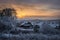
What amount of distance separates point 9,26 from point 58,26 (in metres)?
0.69

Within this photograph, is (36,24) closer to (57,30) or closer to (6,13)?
(57,30)

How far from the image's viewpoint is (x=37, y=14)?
62.9 inches

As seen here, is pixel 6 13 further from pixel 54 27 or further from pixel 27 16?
pixel 54 27

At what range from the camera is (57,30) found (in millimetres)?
1566

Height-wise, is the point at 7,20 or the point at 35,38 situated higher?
the point at 7,20

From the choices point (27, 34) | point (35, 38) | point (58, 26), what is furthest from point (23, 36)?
point (58, 26)

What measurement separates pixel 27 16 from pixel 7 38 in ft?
1.39

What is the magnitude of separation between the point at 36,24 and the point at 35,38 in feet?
0.65

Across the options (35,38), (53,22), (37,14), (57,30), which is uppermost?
(37,14)

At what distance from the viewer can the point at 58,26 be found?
1564 mm

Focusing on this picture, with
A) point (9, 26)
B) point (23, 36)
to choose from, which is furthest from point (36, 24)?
point (9, 26)

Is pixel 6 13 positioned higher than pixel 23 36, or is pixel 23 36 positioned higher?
pixel 6 13

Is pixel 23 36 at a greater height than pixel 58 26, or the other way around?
pixel 58 26

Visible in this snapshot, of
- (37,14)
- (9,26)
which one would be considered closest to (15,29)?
(9,26)
